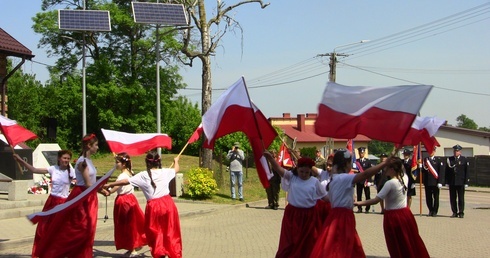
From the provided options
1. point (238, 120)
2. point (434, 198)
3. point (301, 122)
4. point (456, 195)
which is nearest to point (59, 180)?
point (238, 120)

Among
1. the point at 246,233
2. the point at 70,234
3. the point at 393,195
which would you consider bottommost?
the point at 246,233

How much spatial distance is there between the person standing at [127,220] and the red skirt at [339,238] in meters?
4.46

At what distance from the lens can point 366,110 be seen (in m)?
Result: 7.33

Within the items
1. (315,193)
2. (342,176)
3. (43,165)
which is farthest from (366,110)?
(43,165)

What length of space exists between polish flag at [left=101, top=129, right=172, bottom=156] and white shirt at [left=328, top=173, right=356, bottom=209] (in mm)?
A: 4653

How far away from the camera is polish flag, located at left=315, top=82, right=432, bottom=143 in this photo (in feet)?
23.5

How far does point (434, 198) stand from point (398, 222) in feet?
35.0

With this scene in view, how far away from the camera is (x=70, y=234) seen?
9.26m

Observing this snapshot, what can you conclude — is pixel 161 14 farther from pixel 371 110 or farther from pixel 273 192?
pixel 371 110

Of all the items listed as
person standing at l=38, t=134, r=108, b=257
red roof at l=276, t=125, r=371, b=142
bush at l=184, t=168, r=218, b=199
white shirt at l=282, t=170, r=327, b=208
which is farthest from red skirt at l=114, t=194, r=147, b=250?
red roof at l=276, t=125, r=371, b=142

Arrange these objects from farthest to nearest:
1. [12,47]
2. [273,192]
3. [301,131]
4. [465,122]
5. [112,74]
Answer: [465,122]
[301,131]
[112,74]
[12,47]
[273,192]

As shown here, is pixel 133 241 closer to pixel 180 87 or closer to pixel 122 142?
pixel 122 142

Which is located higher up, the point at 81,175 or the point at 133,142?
the point at 133,142

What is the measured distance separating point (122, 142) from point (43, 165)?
14.1 m
